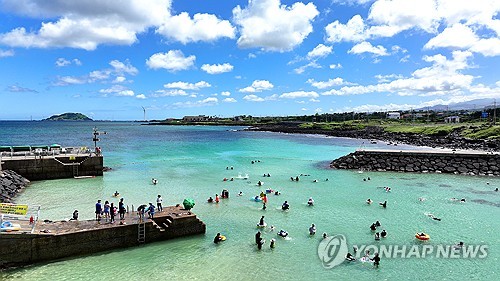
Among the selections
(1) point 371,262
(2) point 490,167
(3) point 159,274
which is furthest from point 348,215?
(2) point 490,167

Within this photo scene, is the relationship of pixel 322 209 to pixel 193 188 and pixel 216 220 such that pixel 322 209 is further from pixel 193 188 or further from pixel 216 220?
pixel 193 188

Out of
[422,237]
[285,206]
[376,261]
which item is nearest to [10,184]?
[285,206]

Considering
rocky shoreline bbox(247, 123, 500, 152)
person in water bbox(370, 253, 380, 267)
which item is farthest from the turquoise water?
rocky shoreline bbox(247, 123, 500, 152)

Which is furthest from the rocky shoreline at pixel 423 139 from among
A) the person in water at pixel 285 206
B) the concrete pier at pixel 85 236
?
the concrete pier at pixel 85 236

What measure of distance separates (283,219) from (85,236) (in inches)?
591

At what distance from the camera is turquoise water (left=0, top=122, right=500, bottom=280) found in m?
19.4

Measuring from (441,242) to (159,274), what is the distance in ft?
60.9

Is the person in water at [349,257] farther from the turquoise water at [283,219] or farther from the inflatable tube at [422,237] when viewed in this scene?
the inflatable tube at [422,237]

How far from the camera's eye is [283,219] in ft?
95.8

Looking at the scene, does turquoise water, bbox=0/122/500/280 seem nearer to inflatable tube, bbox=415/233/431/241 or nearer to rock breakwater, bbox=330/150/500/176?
inflatable tube, bbox=415/233/431/241

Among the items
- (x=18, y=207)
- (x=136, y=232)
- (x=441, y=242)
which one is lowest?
(x=441, y=242)

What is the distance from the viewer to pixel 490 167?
2020 inches

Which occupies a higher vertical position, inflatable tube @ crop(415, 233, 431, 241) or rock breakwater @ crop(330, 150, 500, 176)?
rock breakwater @ crop(330, 150, 500, 176)

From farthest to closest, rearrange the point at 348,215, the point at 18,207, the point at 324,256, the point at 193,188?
the point at 193,188
the point at 348,215
the point at 324,256
the point at 18,207
